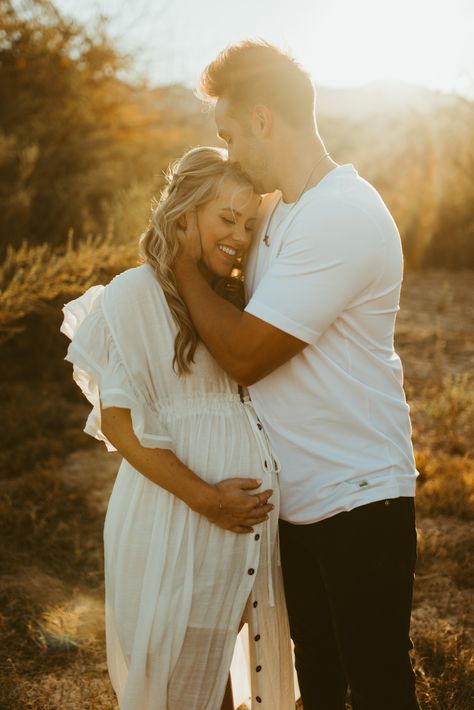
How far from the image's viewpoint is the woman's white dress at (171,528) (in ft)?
6.82

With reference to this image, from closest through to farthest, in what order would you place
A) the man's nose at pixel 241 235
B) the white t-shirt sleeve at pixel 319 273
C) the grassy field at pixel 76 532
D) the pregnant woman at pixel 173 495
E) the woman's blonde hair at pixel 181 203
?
the white t-shirt sleeve at pixel 319 273
the pregnant woman at pixel 173 495
the woman's blonde hair at pixel 181 203
the man's nose at pixel 241 235
the grassy field at pixel 76 532

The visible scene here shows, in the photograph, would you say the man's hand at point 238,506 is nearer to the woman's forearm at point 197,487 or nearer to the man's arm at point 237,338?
the woman's forearm at point 197,487

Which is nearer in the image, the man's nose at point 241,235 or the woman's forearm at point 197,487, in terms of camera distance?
the woman's forearm at point 197,487

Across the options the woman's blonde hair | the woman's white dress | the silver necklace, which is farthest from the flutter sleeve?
the silver necklace

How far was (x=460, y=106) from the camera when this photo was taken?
489 inches

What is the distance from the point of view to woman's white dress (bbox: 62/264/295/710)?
2080 millimetres

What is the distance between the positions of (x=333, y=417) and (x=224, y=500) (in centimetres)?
40

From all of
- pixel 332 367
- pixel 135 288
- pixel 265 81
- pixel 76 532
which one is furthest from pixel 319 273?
pixel 76 532

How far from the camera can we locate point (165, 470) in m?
2.04

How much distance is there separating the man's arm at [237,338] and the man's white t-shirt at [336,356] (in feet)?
0.13

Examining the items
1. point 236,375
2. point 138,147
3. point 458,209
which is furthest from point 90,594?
point 458,209

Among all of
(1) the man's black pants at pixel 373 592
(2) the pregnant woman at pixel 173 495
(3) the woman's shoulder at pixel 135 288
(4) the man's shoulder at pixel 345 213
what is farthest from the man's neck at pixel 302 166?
(1) the man's black pants at pixel 373 592

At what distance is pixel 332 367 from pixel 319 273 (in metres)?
0.29

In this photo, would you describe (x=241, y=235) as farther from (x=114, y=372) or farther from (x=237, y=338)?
(x=114, y=372)
